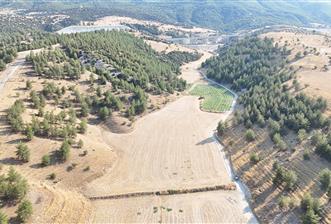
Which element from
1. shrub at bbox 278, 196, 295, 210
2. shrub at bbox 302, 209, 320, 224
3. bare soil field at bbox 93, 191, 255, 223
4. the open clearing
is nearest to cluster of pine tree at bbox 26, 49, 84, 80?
the open clearing

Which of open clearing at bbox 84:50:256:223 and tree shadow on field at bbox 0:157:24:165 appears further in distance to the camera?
tree shadow on field at bbox 0:157:24:165

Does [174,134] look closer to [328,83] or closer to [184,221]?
[184,221]

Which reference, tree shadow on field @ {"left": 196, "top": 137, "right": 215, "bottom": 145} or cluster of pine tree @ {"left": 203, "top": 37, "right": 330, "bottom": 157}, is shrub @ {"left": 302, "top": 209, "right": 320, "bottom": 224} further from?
tree shadow on field @ {"left": 196, "top": 137, "right": 215, "bottom": 145}

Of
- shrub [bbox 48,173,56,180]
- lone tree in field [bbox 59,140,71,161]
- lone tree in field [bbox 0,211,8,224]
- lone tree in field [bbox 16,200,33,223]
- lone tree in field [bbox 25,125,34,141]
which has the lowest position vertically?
shrub [bbox 48,173,56,180]

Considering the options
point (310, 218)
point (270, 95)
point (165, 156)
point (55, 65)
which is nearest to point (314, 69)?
point (270, 95)

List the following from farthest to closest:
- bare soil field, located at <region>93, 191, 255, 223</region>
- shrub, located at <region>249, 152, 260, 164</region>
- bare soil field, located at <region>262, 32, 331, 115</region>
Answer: bare soil field, located at <region>262, 32, 331, 115</region> → shrub, located at <region>249, 152, 260, 164</region> → bare soil field, located at <region>93, 191, 255, 223</region>

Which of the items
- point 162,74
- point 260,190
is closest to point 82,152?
point 260,190

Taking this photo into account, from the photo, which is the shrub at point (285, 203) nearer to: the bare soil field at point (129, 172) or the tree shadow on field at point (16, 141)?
the bare soil field at point (129, 172)
